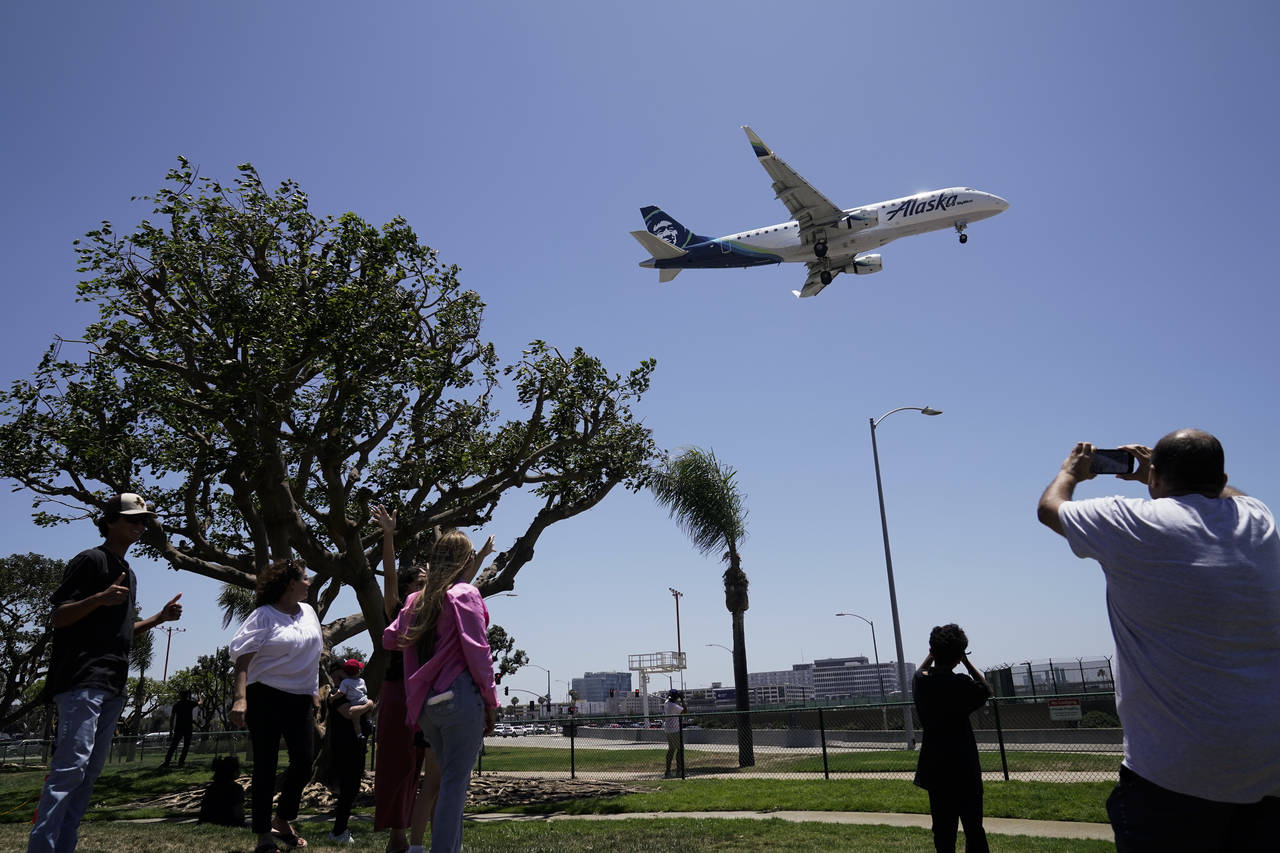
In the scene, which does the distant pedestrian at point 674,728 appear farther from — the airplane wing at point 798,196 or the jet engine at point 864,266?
the jet engine at point 864,266

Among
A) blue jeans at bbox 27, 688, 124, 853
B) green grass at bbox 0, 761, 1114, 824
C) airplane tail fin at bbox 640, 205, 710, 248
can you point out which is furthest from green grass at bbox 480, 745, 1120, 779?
airplane tail fin at bbox 640, 205, 710, 248

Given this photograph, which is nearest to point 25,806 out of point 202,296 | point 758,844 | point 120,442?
point 120,442

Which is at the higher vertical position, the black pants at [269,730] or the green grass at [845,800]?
the black pants at [269,730]

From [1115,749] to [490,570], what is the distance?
12.3 m

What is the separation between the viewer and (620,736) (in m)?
34.9

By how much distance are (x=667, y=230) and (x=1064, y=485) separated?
129 ft

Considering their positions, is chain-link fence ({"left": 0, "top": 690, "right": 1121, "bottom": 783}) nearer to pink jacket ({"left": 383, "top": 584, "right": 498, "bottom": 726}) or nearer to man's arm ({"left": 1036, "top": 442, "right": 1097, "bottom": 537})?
pink jacket ({"left": 383, "top": 584, "right": 498, "bottom": 726})

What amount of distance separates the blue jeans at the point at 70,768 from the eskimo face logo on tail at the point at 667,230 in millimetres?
36615

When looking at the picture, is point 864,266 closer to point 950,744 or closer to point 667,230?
point 667,230

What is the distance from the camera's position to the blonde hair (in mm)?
4531

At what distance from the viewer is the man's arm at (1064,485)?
2.94 meters

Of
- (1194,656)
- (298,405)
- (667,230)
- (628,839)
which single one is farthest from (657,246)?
(1194,656)

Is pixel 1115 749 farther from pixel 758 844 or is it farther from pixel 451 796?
pixel 451 796

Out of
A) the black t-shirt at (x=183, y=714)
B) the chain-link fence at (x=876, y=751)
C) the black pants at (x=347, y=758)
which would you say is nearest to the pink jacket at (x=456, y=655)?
the black pants at (x=347, y=758)
